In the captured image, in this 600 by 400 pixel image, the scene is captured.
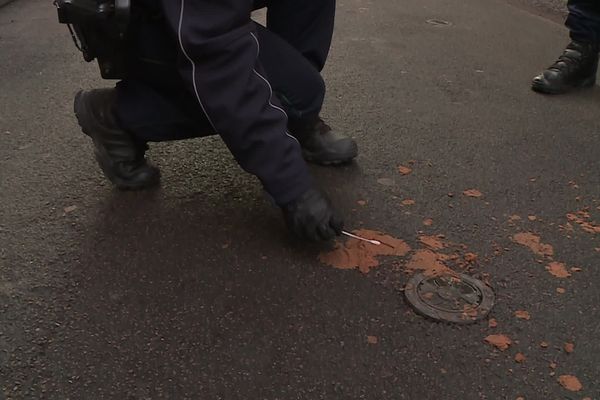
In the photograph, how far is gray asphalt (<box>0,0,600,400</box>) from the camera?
123cm

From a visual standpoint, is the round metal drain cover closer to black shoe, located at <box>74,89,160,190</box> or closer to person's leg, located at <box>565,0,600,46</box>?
black shoe, located at <box>74,89,160,190</box>

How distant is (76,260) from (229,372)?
0.51 m

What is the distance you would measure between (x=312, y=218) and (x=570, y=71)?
1.63 m

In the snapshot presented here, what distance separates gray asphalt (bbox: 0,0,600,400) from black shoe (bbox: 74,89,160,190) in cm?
5

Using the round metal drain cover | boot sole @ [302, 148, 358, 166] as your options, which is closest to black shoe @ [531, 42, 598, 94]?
boot sole @ [302, 148, 358, 166]

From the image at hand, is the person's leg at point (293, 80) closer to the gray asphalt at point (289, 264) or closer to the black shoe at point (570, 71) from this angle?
the gray asphalt at point (289, 264)

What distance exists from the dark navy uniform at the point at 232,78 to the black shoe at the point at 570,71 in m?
1.13

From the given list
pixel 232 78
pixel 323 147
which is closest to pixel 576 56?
pixel 323 147

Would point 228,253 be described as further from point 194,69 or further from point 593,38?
point 593,38

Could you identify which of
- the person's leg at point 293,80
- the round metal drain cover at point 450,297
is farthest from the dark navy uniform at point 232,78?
the round metal drain cover at point 450,297

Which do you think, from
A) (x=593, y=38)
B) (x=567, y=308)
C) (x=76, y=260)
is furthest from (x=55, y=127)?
(x=593, y=38)

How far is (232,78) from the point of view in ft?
4.58

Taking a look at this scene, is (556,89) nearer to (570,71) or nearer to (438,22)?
(570,71)

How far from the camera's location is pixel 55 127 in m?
2.20
